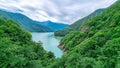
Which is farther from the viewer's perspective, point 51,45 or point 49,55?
point 51,45

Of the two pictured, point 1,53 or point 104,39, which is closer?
point 1,53

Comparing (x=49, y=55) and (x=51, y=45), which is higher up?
(x=51, y=45)

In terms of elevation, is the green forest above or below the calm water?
above

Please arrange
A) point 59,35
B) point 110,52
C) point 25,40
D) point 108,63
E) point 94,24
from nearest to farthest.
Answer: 1. point 108,63
2. point 110,52
3. point 25,40
4. point 94,24
5. point 59,35

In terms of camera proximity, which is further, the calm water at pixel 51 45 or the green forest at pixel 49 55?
the calm water at pixel 51 45

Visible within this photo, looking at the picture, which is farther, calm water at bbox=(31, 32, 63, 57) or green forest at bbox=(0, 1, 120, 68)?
calm water at bbox=(31, 32, 63, 57)

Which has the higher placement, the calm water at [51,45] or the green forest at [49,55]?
A: the green forest at [49,55]

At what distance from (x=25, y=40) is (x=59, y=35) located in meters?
112

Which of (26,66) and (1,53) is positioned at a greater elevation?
(1,53)

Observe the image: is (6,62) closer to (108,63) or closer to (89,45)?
(108,63)

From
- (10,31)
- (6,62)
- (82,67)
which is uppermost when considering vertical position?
(10,31)

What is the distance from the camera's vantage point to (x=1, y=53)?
49.6 feet

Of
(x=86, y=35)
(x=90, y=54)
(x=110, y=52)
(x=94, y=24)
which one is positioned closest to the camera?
(x=110, y=52)

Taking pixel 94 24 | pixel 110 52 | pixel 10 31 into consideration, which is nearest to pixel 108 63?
pixel 110 52
